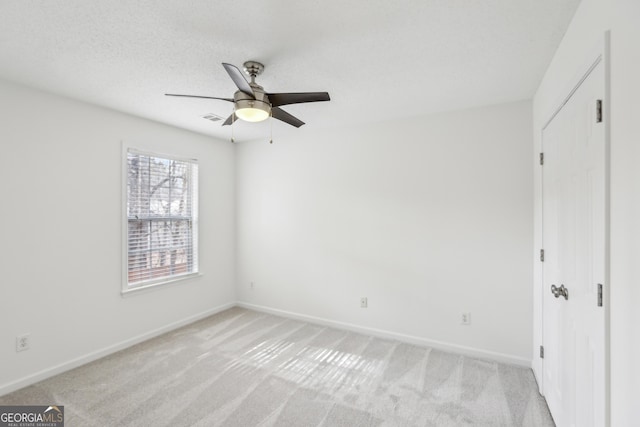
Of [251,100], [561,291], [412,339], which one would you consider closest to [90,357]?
[251,100]

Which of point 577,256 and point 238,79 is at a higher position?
point 238,79

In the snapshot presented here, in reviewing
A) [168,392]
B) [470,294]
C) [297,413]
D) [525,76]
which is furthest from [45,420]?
[525,76]

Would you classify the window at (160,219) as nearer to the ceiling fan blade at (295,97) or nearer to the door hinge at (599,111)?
the ceiling fan blade at (295,97)

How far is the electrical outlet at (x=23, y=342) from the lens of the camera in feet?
8.31

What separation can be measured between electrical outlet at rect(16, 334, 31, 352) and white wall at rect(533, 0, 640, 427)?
389 cm

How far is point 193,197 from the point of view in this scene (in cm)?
406

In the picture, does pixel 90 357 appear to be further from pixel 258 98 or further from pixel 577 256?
pixel 577 256

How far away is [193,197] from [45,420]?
8.40 ft

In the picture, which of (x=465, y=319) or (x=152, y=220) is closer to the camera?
(x=465, y=319)

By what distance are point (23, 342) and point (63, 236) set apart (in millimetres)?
921

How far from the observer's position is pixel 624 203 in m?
1.07

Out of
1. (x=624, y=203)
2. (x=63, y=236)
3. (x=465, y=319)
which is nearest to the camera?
(x=624, y=203)

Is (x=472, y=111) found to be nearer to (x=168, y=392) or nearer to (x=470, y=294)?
(x=470, y=294)

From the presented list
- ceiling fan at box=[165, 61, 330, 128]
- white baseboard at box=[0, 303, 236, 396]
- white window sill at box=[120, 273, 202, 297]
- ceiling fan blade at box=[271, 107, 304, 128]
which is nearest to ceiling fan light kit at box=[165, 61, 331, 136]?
ceiling fan at box=[165, 61, 330, 128]
